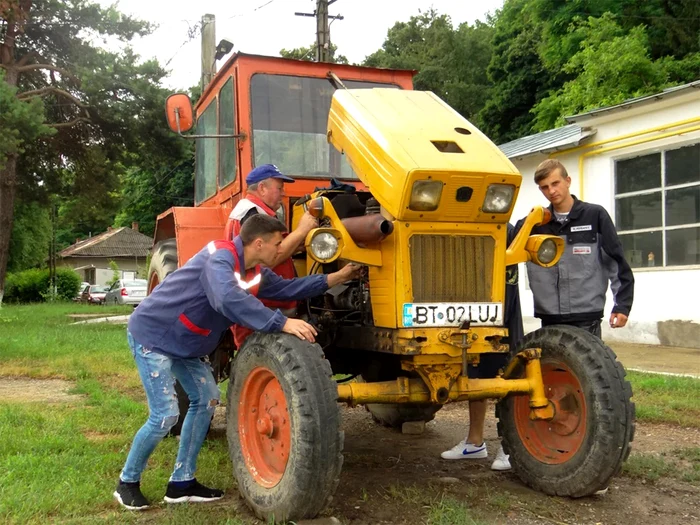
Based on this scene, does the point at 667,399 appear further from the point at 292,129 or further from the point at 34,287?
the point at 34,287

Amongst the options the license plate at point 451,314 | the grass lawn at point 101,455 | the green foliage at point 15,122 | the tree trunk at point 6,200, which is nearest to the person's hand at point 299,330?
the license plate at point 451,314

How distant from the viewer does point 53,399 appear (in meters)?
7.45

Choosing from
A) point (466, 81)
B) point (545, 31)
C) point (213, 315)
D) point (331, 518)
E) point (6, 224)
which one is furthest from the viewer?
point (466, 81)

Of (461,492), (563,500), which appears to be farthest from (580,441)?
(461,492)

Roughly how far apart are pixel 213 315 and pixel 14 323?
660 inches

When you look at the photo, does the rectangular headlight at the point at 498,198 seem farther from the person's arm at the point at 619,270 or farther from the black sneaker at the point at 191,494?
the black sneaker at the point at 191,494

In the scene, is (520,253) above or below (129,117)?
below

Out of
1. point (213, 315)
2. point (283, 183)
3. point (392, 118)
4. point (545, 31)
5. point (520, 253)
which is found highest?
point (545, 31)

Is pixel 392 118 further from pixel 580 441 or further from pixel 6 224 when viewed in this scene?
pixel 6 224

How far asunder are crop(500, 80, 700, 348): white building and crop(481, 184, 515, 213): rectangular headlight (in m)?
7.37

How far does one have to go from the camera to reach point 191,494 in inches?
159

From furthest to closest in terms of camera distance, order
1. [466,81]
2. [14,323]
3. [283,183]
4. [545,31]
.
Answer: [466,81] → [545,31] → [14,323] → [283,183]

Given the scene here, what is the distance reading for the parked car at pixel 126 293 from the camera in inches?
1386

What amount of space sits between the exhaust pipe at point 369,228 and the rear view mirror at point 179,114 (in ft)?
5.35
